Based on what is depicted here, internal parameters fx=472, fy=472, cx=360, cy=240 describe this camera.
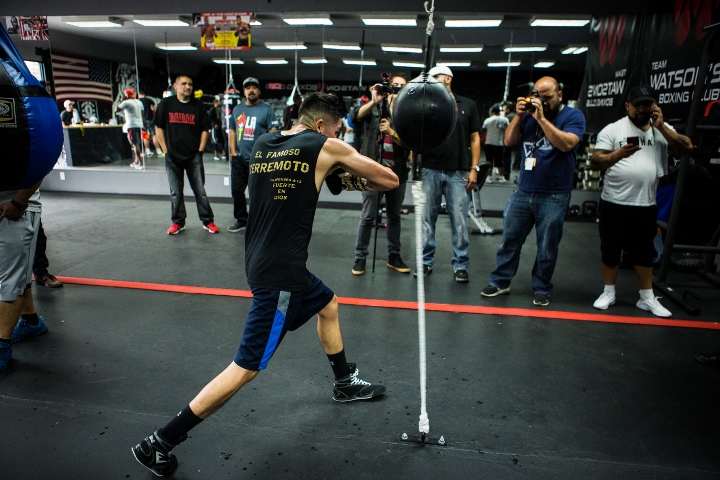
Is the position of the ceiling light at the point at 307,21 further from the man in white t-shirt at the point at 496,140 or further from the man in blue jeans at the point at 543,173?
the man in blue jeans at the point at 543,173

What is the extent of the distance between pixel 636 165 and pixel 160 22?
8691 millimetres

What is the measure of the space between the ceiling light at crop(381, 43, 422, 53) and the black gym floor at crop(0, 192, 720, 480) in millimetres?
7825

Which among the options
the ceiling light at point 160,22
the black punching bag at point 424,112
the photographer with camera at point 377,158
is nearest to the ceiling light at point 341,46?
the ceiling light at point 160,22

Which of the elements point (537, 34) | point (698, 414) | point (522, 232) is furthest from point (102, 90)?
point (698, 414)

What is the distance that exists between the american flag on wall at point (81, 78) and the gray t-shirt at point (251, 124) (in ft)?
21.5

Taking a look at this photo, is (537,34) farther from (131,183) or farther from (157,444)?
(157,444)

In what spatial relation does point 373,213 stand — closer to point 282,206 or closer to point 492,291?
point 492,291

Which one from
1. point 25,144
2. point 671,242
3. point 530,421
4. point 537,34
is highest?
point 537,34

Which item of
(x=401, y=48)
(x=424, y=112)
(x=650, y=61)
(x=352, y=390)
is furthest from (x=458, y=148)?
(x=401, y=48)

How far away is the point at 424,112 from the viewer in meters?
2.16

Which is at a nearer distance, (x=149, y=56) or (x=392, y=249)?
(x=392, y=249)

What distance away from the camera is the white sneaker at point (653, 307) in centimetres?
376

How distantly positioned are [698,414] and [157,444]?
8.84 feet

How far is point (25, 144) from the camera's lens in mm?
1756
